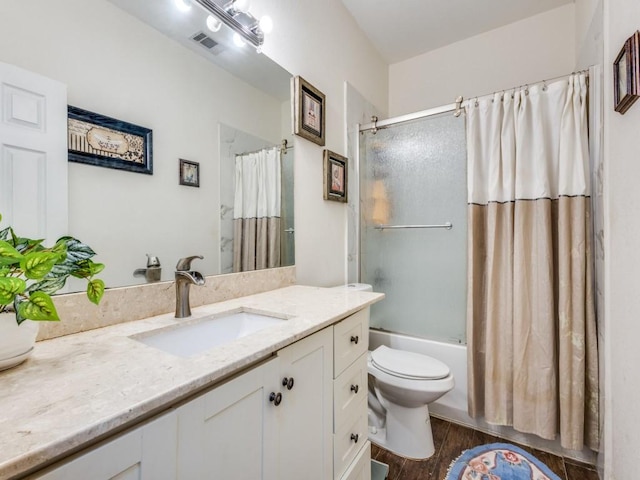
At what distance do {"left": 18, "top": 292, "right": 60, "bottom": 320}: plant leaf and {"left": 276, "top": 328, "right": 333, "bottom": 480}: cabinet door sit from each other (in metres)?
0.47

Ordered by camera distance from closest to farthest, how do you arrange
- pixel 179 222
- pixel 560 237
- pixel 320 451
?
pixel 320 451 → pixel 179 222 → pixel 560 237

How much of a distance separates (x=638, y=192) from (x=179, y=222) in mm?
1535

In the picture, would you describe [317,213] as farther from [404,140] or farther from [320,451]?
[320,451]

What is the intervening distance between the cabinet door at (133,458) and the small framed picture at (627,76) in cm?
151

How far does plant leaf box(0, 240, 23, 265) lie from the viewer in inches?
20.9

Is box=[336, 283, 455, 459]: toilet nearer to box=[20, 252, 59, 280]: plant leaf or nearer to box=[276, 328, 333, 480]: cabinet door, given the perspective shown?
box=[276, 328, 333, 480]: cabinet door

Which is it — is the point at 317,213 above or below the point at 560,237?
above

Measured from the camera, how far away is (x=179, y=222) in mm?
1062

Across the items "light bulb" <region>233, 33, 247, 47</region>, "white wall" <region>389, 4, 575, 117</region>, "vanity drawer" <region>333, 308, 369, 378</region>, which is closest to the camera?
"vanity drawer" <region>333, 308, 369, 378</region>

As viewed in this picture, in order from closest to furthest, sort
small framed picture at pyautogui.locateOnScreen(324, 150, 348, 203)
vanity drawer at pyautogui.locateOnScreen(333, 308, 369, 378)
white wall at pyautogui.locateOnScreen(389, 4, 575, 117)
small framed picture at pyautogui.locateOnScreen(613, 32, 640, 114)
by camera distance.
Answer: small framed picture at pyautogui.locateOnScreen(613, 32, 640, 114) → vanity drawer at pyautogui.locateOnScreen(333, 308, 369, 378) → small framed picture at pyautogui.locateOnScreen(324, 150, 348, 203) → white wall at pyautogui.locateOnScreen(389, 4, 575, 117)

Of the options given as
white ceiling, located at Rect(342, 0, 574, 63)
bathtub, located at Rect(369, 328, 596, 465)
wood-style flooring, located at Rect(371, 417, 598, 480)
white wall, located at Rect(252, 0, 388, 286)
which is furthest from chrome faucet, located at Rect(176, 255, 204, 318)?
white ceiling, located at Rect(342, 0, 574, 63)

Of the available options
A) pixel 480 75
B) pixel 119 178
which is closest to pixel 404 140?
pixel 480 75

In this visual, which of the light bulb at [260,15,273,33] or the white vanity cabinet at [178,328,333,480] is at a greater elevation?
the light bulb at [260,15,273,33]

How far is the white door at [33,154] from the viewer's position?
0.69m
